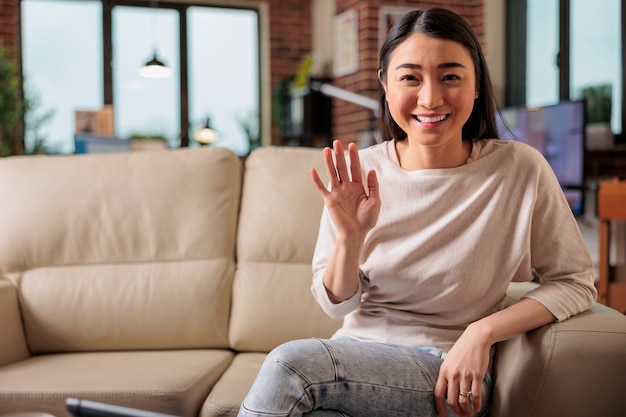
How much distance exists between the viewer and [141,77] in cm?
727

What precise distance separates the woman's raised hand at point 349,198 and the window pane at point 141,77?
19.9 ft

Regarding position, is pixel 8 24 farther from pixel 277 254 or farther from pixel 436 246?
pixel 436 246

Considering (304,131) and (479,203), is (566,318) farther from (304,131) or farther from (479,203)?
(304,131)

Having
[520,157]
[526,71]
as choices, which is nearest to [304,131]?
[526,71]

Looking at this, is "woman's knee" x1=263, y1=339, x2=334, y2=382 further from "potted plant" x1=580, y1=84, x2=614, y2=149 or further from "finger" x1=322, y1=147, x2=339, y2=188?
"potted plant" x1=580, y1=84, x2=614, y2=149

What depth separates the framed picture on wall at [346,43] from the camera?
18.7 feet

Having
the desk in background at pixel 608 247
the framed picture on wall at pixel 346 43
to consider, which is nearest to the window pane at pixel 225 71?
the framed picture on wall at pixel 346 43

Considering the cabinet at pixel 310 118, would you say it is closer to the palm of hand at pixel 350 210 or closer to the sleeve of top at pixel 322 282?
the sleeve of top at pixel 322 282

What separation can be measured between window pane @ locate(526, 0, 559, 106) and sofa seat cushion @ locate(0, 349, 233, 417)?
3805 mm

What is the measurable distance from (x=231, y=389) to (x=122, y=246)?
0.67m

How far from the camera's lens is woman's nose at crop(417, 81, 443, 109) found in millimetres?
1347

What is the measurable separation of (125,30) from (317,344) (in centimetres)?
655

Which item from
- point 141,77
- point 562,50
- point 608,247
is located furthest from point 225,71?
point 608,247

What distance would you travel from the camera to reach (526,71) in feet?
17.3
